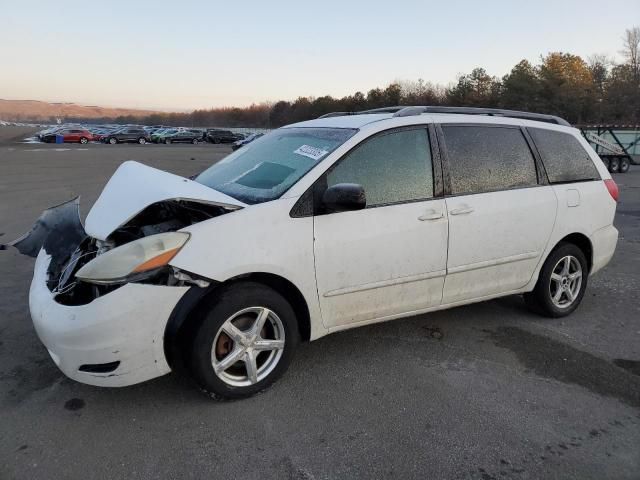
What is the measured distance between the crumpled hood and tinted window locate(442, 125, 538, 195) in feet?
5.58

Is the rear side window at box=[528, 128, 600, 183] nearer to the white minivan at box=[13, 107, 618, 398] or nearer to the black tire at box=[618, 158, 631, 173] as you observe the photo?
the white minivan at box=[13, 107, 618, 398]

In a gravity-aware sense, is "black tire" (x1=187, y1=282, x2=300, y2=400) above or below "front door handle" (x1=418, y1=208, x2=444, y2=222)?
below

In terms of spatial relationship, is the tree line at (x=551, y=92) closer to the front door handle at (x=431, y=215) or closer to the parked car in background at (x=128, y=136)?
the parked car in background at (x=128, y=136)

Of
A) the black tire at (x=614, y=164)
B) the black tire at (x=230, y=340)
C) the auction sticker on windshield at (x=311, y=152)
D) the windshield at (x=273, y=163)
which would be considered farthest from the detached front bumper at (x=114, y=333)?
the black tire at (x=614, y=164)

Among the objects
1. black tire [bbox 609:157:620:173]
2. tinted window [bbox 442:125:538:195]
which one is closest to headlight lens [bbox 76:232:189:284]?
tinted window [bbox 442:125:538:195]

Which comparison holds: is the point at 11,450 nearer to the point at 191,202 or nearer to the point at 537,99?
the point at 191,202

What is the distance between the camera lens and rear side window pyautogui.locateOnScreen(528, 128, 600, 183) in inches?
169

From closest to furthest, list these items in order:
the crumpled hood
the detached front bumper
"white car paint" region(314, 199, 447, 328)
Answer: the detached front bumper < the crumpled hood < "white car paint" region(314, 199, 447, 328)

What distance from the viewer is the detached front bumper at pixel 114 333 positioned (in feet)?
8.72

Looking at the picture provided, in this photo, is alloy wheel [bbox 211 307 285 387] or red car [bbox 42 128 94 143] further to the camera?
red car [bbox 42 128 94 143]

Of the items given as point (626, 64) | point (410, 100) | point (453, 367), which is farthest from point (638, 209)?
point (410, 100)

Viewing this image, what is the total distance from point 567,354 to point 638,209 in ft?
30.4

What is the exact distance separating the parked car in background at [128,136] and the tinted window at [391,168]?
52.0 meters

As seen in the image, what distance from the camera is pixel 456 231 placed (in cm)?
364
